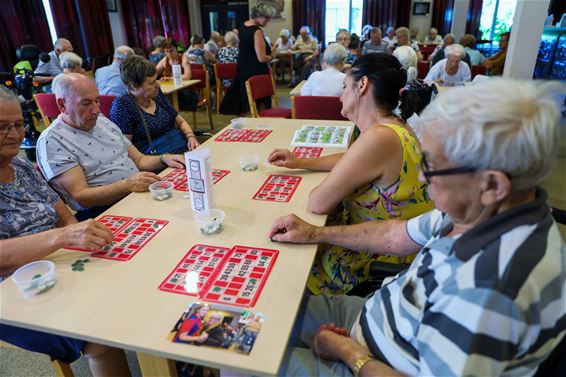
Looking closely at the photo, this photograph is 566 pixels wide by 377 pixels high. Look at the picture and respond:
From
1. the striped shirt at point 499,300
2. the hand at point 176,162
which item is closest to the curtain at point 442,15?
the hand at point 176,162

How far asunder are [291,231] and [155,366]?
1.69 feet

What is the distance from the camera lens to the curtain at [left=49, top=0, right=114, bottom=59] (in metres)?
6.80

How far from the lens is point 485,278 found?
0.63 metres

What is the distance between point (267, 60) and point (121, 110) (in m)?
2.46

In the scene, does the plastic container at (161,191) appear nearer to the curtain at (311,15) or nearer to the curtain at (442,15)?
the curtain at (311,15)

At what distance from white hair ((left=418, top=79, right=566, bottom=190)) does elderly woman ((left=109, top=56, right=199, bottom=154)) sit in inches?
83.0

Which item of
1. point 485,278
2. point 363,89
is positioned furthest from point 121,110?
point 485,278

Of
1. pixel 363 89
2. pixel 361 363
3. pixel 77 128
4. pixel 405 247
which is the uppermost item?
pixel 363 89

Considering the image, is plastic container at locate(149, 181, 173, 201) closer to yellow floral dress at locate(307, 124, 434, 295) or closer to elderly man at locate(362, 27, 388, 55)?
yellow floral dress at locate(307, 124, 434, 295)

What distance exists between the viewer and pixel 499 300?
610mm

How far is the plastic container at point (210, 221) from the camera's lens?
1.22 m

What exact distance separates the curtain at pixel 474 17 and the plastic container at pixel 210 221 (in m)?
11.6

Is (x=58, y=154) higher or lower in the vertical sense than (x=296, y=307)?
higher

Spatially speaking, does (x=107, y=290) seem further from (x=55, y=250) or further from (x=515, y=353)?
(x=515, y=353)
